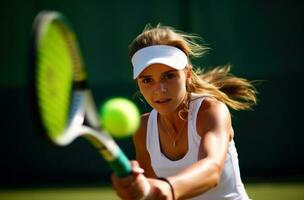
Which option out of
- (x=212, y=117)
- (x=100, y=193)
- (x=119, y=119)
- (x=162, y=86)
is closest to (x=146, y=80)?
(x=162, y=86)

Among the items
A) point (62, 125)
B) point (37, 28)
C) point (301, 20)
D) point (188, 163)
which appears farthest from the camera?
point (301, 20)

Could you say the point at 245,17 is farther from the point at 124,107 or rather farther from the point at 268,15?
the point at 124,107

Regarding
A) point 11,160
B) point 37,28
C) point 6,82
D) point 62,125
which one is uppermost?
point 37,28

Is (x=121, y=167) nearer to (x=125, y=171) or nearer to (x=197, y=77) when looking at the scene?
(x=125, y=171)

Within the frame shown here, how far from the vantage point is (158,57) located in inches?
126

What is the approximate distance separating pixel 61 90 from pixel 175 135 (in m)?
1.17

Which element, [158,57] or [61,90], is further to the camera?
[158,57]

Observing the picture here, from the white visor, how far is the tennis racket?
1.96 ft

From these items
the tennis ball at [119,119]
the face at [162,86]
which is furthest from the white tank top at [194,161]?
the tennis ball at [119,119]

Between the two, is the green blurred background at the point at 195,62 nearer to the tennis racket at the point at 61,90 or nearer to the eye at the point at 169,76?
the eye at the point at 169,76

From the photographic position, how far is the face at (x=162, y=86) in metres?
3.18

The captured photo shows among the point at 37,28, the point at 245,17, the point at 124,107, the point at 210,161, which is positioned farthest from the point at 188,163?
the point at 245,17

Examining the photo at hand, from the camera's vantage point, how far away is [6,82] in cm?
866

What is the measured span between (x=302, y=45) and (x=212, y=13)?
110 centimetres
